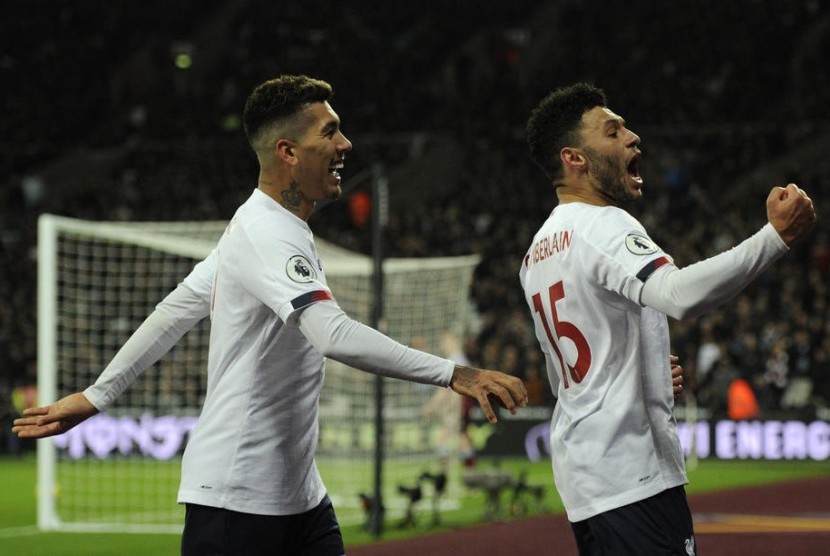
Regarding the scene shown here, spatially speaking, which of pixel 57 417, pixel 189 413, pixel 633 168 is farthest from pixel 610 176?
pixel 189 413

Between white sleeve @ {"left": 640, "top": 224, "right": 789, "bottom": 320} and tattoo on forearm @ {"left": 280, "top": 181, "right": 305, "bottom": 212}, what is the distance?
110 centimetres

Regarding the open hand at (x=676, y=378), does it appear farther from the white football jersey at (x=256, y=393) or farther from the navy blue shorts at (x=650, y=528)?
the white football jersey at (x=256, y=393)

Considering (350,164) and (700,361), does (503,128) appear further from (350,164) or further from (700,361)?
(700,361)

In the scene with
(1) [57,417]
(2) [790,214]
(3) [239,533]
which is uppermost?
(2) [790,214]

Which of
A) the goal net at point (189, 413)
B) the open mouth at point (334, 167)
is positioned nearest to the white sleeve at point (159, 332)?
the open mouth at point (334, 167)

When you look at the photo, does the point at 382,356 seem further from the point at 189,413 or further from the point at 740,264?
the point at 189,413

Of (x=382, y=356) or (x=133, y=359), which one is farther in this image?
(x=133, y=359)

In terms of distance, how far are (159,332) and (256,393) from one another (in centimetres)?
63

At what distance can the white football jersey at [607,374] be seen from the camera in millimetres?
3666

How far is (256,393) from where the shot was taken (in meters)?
3.81

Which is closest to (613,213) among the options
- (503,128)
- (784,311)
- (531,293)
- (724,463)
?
(531,293)

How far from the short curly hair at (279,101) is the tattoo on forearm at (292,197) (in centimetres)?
17

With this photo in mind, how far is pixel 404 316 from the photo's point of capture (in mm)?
14438

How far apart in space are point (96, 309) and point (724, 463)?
968 cm
